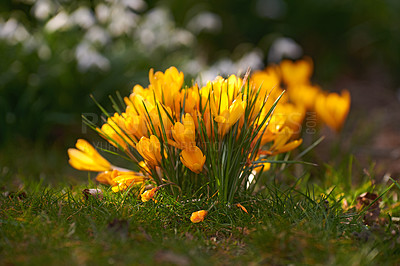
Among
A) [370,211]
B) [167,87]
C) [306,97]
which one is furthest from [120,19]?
[370,211]


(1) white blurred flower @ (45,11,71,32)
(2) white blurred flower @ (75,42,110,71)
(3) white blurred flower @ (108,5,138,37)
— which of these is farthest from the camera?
(3) white blurred flower @ (108,5,138,37)

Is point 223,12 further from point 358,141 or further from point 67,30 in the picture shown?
point 358,141

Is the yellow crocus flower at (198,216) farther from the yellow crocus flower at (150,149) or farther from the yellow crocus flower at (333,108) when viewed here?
the yellow crocus flower at (333,108)

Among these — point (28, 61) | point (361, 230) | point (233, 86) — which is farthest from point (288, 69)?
point (28, 61)

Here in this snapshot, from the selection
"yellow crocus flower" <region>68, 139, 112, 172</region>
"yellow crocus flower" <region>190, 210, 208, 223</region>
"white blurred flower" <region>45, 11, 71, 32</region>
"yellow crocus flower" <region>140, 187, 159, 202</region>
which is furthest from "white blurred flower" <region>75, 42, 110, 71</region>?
"yellow crocus flower" <region>190, 210, 208, 223</region>

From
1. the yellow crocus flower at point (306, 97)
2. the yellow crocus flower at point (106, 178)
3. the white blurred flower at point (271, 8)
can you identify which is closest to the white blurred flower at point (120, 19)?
the white blurred flower at point (271, 8)

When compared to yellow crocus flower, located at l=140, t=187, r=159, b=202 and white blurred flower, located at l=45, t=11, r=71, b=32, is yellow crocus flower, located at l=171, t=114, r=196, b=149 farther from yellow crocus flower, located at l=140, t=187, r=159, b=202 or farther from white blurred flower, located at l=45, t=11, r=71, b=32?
white blurred flower, located at l=45, t=11, r=71, b=32
